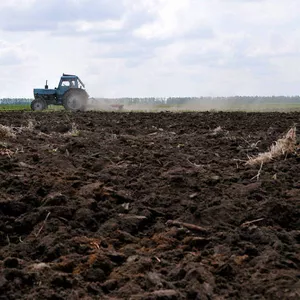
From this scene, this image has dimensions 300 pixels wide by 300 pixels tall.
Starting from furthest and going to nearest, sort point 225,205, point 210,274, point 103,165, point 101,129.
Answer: point 101,129 → point 103,165 → point 225,205 → point 210,274

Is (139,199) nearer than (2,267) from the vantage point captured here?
No

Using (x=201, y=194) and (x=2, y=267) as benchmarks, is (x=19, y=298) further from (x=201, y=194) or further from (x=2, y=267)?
(x=201, y=194)

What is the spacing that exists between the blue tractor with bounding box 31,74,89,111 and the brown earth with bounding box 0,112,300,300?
984 inches

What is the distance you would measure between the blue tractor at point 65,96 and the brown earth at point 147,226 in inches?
984

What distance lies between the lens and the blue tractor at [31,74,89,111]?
35531 millimetres

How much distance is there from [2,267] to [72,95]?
30.9m

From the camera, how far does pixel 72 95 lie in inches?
1400

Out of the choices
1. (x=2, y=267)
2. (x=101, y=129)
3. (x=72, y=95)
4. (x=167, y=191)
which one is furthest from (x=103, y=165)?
(x=72, y=95)

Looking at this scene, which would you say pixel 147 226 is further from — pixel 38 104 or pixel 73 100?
pixel 38 104

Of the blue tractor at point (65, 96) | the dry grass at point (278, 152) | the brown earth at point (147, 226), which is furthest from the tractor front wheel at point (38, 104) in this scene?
the dry grass at point (278, 152)

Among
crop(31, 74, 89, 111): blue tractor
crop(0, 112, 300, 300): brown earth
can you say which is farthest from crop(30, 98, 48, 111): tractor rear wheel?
crop(0, 112, 300, 300): brown earth

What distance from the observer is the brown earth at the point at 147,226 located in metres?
4.67

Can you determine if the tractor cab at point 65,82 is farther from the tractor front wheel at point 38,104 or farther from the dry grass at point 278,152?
the dry grass at point 278,152

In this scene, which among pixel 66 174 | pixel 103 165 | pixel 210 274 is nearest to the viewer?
pixel 210 274
